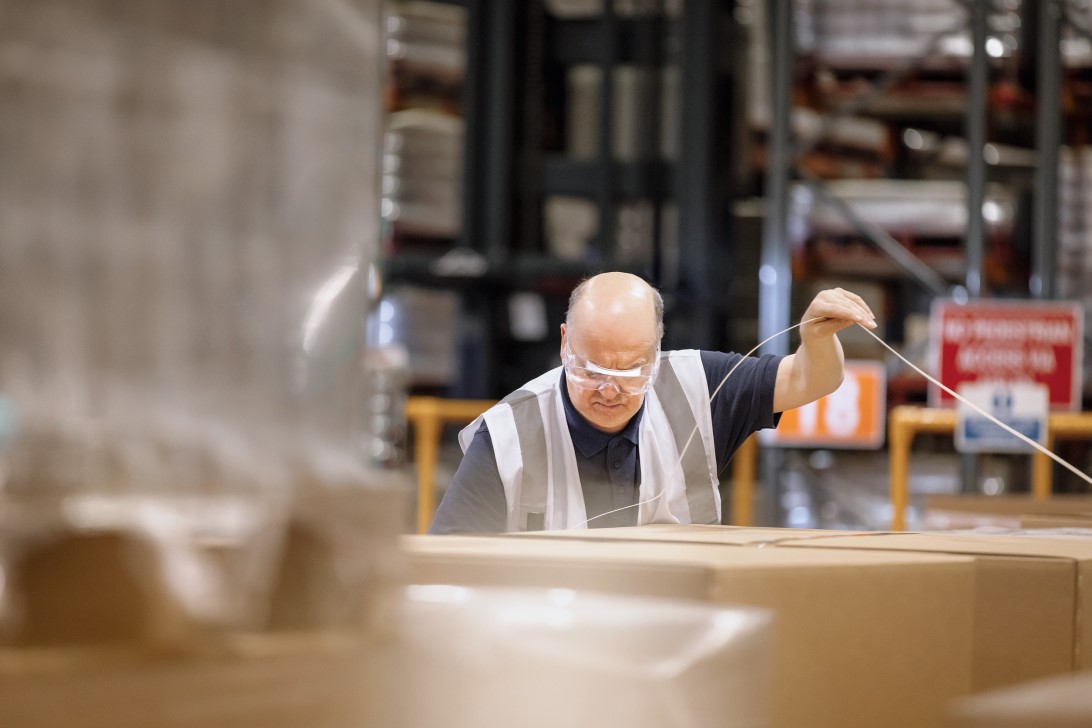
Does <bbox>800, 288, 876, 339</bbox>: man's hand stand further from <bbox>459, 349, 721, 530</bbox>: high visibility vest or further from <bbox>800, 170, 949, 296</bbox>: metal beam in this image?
<bbox>800, 170, 949, 296</bbox>: metal beam

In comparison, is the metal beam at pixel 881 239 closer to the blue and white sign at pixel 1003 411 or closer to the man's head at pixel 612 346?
the blue and white sign at pixel 1003 411

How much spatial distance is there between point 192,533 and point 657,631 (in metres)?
0.31

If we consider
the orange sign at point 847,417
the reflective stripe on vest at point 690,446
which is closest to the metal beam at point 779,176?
the orange sign at point 847,417

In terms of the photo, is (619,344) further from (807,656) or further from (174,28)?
(174,28)

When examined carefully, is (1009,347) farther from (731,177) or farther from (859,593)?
(859,593)

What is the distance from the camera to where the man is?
2.55 m

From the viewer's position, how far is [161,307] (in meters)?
0.67

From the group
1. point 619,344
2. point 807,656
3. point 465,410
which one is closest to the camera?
point 807,656

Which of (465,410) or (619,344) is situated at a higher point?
(619,344)

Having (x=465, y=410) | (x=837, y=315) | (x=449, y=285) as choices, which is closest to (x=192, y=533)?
(x=837, y=315)

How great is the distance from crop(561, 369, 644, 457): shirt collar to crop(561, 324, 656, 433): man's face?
0.03 feet

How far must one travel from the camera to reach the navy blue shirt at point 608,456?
2578 millimetres

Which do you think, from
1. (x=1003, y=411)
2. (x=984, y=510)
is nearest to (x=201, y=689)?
(x=984, y=510)

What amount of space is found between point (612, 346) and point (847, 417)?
415cm
